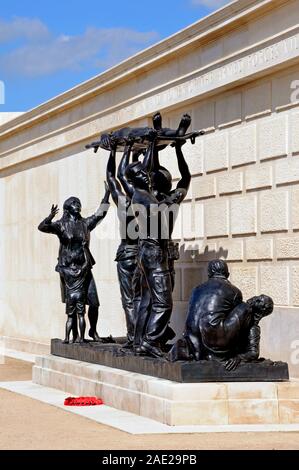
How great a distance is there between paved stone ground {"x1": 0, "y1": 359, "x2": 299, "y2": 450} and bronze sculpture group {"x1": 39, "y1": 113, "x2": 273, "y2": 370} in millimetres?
1124

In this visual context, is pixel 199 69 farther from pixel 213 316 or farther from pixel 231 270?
pixel 213 316

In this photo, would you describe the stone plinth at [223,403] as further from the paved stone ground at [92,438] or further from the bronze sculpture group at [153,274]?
the paved stone ground at [92,438]

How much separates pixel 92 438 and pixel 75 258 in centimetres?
544

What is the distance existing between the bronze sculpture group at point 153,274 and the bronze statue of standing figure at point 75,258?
0.05 feet

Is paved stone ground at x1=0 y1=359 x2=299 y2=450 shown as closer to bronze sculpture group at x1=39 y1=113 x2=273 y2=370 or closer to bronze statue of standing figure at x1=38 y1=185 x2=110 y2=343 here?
bronze sculpture group at x1=39 y1=113 x2=273 y2=370

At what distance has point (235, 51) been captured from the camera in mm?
14195

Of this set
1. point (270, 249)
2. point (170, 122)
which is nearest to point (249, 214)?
point (270, 249)

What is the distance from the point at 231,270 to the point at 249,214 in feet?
2.83

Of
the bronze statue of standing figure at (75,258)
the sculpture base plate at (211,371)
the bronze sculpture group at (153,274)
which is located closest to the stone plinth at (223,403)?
the sculpture base plate at (211,371)

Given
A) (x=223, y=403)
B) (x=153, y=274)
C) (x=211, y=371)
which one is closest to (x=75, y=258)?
(x=153, y=274)

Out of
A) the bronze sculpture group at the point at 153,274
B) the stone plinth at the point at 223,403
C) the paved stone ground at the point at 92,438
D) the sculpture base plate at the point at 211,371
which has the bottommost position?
the paved stone ground at the point at 92,438

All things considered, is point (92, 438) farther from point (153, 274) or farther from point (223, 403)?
point (153, 274)

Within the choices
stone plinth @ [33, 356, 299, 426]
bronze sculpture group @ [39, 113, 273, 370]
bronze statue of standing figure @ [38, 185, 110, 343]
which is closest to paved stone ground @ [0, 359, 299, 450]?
stone plinth @ [33, 356, 299, 426]

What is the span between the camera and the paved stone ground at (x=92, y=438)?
29.6 feet
